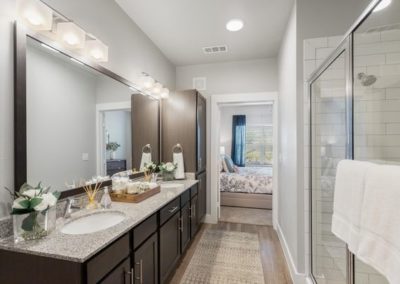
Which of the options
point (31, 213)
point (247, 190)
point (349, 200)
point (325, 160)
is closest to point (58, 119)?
point (31, 213)

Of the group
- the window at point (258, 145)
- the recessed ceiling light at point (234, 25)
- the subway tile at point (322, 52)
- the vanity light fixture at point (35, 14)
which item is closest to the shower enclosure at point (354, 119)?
the subway tile at point (322, 52)

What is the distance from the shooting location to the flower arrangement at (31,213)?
3.49 feet

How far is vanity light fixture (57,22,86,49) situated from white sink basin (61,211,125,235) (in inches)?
48.3

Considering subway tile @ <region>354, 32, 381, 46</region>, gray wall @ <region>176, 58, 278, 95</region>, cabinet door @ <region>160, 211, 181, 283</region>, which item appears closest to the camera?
subway tile @ <region>354, 32, 381, 46</region>

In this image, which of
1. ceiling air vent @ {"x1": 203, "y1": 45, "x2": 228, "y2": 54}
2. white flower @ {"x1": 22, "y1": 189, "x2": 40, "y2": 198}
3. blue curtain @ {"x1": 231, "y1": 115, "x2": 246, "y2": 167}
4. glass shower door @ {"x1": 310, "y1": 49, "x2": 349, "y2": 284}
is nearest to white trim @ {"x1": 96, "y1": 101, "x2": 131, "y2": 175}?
white flower @ {"x1": 22, "y1": 189, "x2": 40, "y2": 198}

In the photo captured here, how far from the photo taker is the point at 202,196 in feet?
11.1

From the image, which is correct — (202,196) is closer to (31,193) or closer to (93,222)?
(93,222)

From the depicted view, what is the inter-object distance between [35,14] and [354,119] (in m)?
2.08

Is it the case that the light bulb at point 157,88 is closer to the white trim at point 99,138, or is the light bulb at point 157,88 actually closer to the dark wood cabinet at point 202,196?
the white trim at point 99,138

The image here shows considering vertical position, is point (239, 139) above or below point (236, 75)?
below

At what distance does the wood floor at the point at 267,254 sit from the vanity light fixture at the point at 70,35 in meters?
2.22

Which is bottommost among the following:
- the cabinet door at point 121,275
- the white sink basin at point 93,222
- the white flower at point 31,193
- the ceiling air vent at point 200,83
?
the cabinet door at point 121,275

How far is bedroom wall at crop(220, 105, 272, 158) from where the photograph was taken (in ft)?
21.5

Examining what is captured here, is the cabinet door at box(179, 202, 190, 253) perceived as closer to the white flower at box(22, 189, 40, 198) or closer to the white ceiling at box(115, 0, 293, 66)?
the white flower at box(22, 189, 40, 198)
